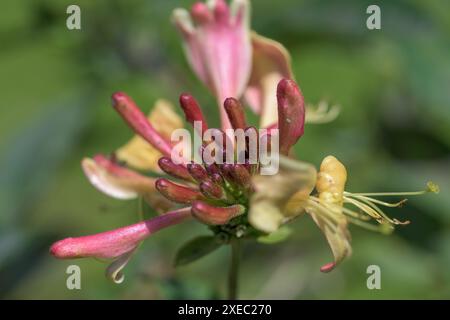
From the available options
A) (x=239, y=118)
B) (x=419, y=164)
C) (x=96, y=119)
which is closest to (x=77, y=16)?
(x=96, y=119)

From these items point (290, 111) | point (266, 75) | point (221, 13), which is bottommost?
point (290, 111)

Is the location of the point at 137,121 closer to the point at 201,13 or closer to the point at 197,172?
the point at 197,172

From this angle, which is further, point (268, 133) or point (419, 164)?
point (419, 164)

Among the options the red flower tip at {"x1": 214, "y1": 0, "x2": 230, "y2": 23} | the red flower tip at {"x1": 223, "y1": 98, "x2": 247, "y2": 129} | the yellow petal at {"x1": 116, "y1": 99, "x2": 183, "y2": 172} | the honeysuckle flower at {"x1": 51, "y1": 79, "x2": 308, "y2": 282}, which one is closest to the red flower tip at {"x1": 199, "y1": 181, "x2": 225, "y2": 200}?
the honeysuckle flower at {"x1": 51, "y1": 79, "x2": 308, "y2": 282}

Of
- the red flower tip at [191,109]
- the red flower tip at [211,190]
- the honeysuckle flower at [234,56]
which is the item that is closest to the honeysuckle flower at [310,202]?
the red flower tip at [211,190]

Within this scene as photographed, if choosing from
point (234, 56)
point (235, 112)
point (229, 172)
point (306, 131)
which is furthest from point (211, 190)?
point (306, 131)

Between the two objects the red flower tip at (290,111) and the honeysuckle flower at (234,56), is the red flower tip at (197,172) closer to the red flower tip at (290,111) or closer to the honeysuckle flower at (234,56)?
the red flower tip at (290,111)
